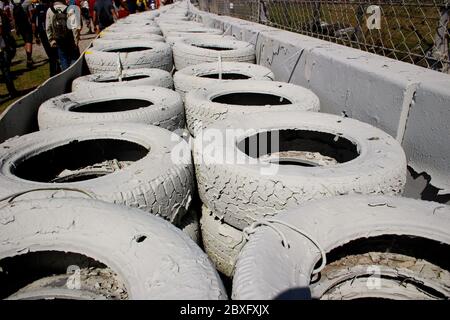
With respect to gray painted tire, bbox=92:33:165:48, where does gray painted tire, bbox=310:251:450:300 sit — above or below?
below

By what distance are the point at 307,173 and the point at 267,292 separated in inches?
28.0

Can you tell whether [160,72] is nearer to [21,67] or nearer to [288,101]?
[288,101]

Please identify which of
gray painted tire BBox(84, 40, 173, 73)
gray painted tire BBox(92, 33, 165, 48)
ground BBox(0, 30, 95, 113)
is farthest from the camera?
ground BBox(0, 30, 95, 113)

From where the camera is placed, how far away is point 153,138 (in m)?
2.08

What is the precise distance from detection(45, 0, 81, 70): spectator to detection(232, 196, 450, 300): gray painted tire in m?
6.47

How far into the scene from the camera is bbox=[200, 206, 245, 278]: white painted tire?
192cm

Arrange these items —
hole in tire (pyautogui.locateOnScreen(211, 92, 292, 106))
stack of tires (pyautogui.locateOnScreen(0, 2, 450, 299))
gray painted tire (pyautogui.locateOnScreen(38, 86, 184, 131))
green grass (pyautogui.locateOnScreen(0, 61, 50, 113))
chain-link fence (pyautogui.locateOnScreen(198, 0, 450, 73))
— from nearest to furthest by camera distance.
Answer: stack of tires (pyautogui.locateOnScreen(0, 2, 450, 299)) → gray painted tire (pyautogui.locateOnScreen(38, 86, 184, 131)) → chain-link fence (pyautogui.locateOnScreen(198, 0, 450, 73)) → hole in tire (pyautogui.locateOnScreen(211, 92, 292, 106)) → green grass (pyautogui.locateOnScreen(0, 61, 50, 113))

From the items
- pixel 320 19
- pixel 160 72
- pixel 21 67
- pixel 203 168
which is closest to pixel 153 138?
pixel 203 168

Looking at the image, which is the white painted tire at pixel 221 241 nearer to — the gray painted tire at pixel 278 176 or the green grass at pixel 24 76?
the gray painted tire at pixel 278 176

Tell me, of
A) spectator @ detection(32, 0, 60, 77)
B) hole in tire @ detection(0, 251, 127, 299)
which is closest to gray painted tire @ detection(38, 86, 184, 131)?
hole in tire @ detection(0, 251, 127, 299)

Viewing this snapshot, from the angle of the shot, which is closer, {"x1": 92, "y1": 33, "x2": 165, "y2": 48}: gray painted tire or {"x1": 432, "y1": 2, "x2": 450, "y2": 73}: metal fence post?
→ {"x1": 432, "y1": 2, "x2": 450, "y2": 73}: metal fence post

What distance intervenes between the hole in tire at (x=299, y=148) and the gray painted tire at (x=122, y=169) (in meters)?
0.51

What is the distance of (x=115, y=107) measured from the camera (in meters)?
3.20

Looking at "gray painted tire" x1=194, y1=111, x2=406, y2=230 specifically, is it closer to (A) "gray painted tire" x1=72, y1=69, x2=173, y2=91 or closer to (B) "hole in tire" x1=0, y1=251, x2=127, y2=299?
(B) "hole in tire" x1=0, y1=251, x2=127, y2=299
